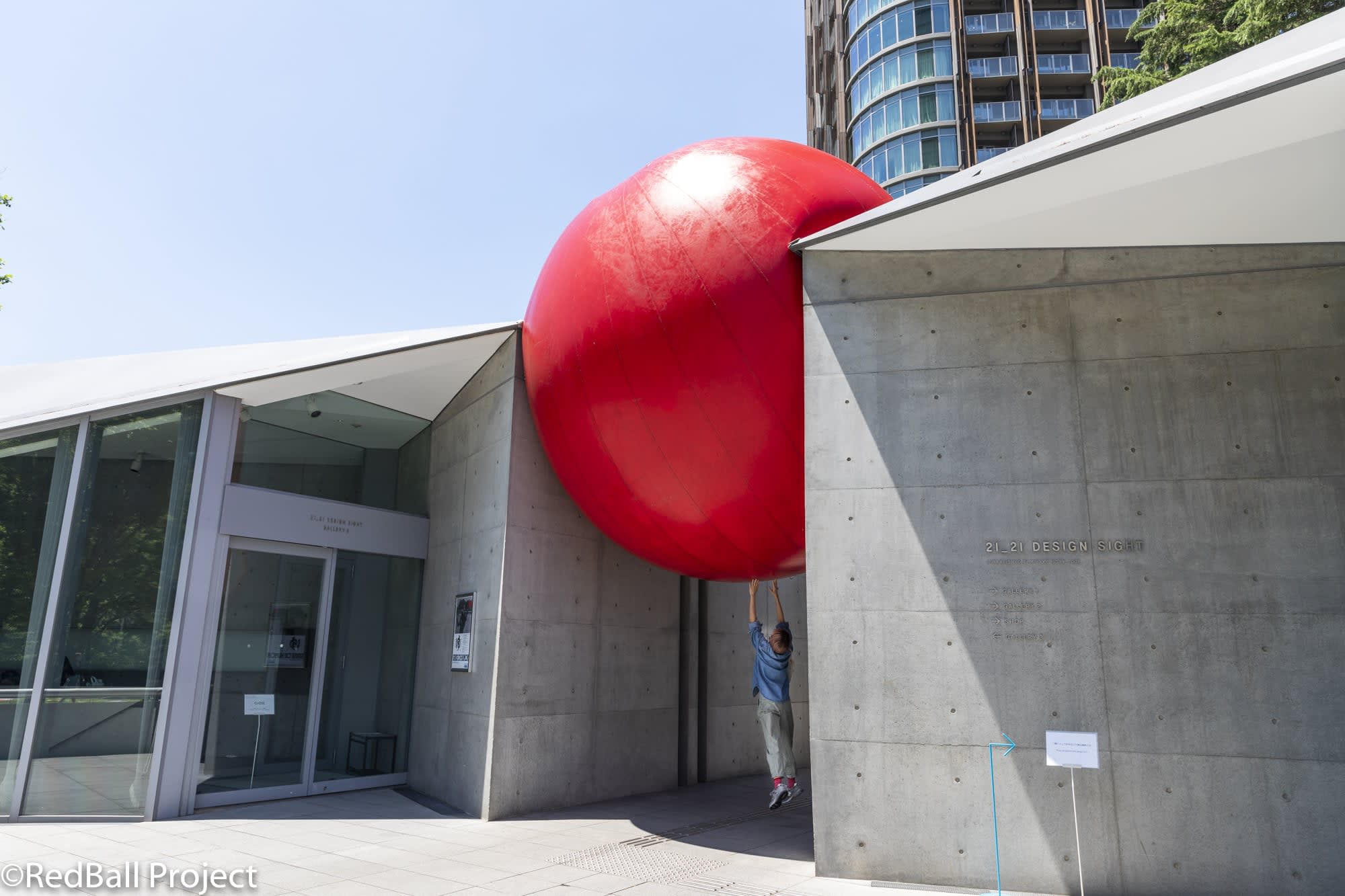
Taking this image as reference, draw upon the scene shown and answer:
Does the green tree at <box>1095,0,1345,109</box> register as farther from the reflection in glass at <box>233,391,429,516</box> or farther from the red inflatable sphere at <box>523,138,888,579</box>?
the reflection in glass at <box>233,391,429,516</box>

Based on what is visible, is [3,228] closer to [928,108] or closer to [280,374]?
[280,374]

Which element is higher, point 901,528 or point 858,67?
point 858,67

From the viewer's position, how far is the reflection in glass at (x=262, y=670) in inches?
353

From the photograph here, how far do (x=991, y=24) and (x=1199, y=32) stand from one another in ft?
91.1

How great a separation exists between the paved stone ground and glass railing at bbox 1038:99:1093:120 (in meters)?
38.4

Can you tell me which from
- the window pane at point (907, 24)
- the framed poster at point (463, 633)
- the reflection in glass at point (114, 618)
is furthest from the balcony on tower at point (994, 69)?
the reflection in glass at point (114, 618)

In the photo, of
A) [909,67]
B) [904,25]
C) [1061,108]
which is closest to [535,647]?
[909,67]

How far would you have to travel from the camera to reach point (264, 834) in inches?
298

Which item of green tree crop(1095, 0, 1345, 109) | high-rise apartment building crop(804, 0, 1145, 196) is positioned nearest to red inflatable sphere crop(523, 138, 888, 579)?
green tree crop(1095, 0, 1345, 109)

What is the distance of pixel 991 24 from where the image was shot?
39.0m

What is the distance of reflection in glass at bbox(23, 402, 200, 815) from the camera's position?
8.05 m

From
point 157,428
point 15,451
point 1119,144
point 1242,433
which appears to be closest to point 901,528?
point 1242,433

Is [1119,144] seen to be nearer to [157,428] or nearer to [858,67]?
[157,428]

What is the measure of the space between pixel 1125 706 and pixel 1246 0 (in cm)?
1302
